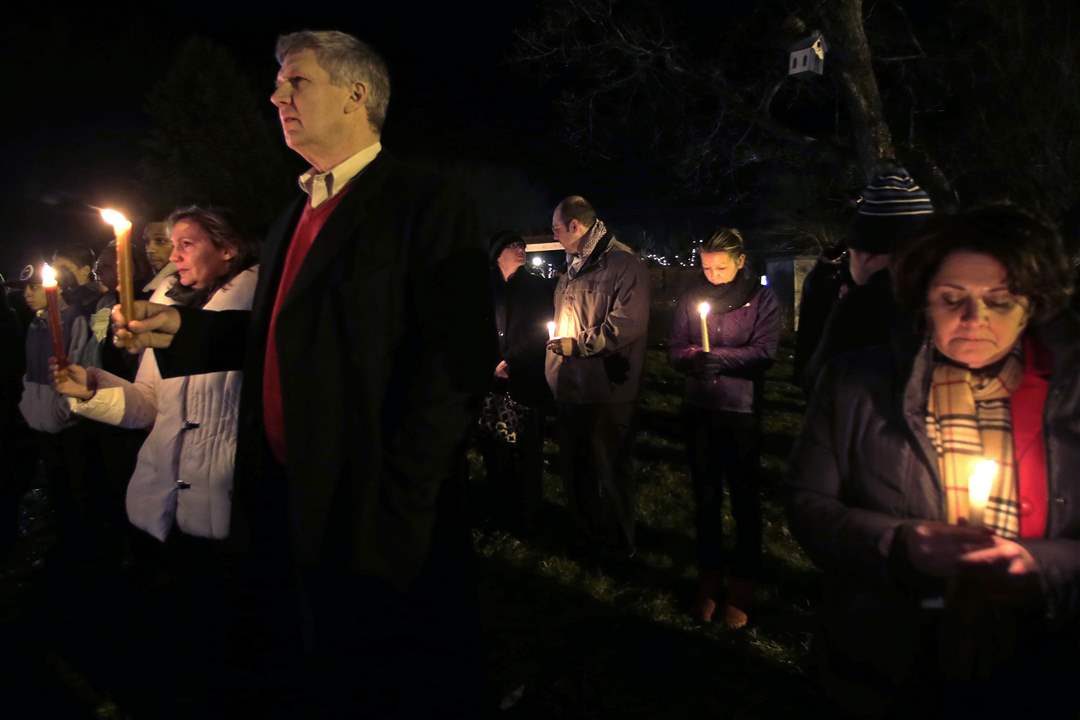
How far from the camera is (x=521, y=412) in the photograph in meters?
5.83

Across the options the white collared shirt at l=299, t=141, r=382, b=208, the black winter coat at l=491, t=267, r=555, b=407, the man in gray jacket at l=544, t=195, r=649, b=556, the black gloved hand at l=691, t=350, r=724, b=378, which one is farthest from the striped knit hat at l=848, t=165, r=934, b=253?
the black winter coat at l=491, t=267, r=555, b=407

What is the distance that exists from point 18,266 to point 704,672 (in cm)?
2218

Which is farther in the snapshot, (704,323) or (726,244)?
(726,244)

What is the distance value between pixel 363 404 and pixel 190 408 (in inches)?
45.8

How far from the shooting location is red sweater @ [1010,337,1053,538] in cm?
183

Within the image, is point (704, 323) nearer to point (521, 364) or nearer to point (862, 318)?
point (862, 318)

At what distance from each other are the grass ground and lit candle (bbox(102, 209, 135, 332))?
237cm

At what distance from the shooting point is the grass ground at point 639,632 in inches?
139

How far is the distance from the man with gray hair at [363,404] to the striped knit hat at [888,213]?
1.54 metres

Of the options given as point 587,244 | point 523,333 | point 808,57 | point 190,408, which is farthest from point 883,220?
point 808,57

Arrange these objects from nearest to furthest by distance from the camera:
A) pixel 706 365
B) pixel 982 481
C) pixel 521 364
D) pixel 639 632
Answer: pixel 982 481 → pixel 639 632 → pixel 706 365 → pixel 521 364

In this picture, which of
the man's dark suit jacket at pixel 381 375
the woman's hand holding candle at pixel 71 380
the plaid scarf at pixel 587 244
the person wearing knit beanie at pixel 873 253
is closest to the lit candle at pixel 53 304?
the woman's hand holding candle at pixel 71 380

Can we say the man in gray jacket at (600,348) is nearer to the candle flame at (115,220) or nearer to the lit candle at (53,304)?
the lit candle at (53,304)

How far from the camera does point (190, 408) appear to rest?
9.36ft
